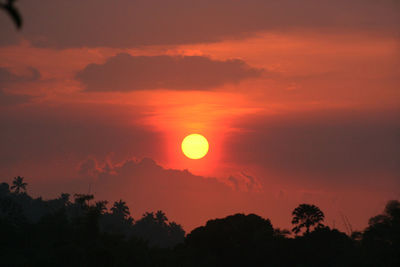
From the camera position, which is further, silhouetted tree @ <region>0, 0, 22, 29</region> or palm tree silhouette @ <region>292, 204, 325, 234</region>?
palm tree silhouette @ <region>292, 204, 325, 234</region>

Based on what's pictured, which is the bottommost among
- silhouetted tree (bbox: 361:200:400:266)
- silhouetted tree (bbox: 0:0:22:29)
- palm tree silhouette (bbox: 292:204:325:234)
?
silhouetted tree (bbox: 0:0:22:29)

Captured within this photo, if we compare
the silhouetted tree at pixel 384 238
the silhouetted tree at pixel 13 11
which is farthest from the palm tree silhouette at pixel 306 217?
the silhouetted tree at pixel 13 11

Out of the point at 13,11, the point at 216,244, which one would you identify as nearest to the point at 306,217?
the point at 216,244

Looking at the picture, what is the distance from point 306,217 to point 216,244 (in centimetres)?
1934

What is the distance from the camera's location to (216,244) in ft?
297

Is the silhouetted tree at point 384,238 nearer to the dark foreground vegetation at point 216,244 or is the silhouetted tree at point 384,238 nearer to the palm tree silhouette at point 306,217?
the dark foreground vegetation at point 216,244

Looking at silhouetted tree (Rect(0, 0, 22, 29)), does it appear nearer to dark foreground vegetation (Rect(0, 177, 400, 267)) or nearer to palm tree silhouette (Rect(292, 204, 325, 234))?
dark foreground vegetation (Rect(0, 177, 400, 267))

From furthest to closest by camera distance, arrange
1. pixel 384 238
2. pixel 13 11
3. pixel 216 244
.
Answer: pixel 216 244, pixel 384 238, pixel 13 11

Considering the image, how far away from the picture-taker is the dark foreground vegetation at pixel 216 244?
71.4 metres

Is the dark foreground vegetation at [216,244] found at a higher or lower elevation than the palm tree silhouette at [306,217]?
lower

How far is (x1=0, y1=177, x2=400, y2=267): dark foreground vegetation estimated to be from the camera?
71.4 meters

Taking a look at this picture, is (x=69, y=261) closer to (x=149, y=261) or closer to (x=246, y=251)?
(x=149, y=261)

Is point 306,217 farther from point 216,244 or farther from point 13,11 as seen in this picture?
point 13,11

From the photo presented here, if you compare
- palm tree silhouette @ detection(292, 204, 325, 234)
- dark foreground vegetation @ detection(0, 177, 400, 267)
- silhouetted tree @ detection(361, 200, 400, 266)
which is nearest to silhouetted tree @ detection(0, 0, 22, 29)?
dark foreground vegetation @ detection(0, 177, 400, 267)
